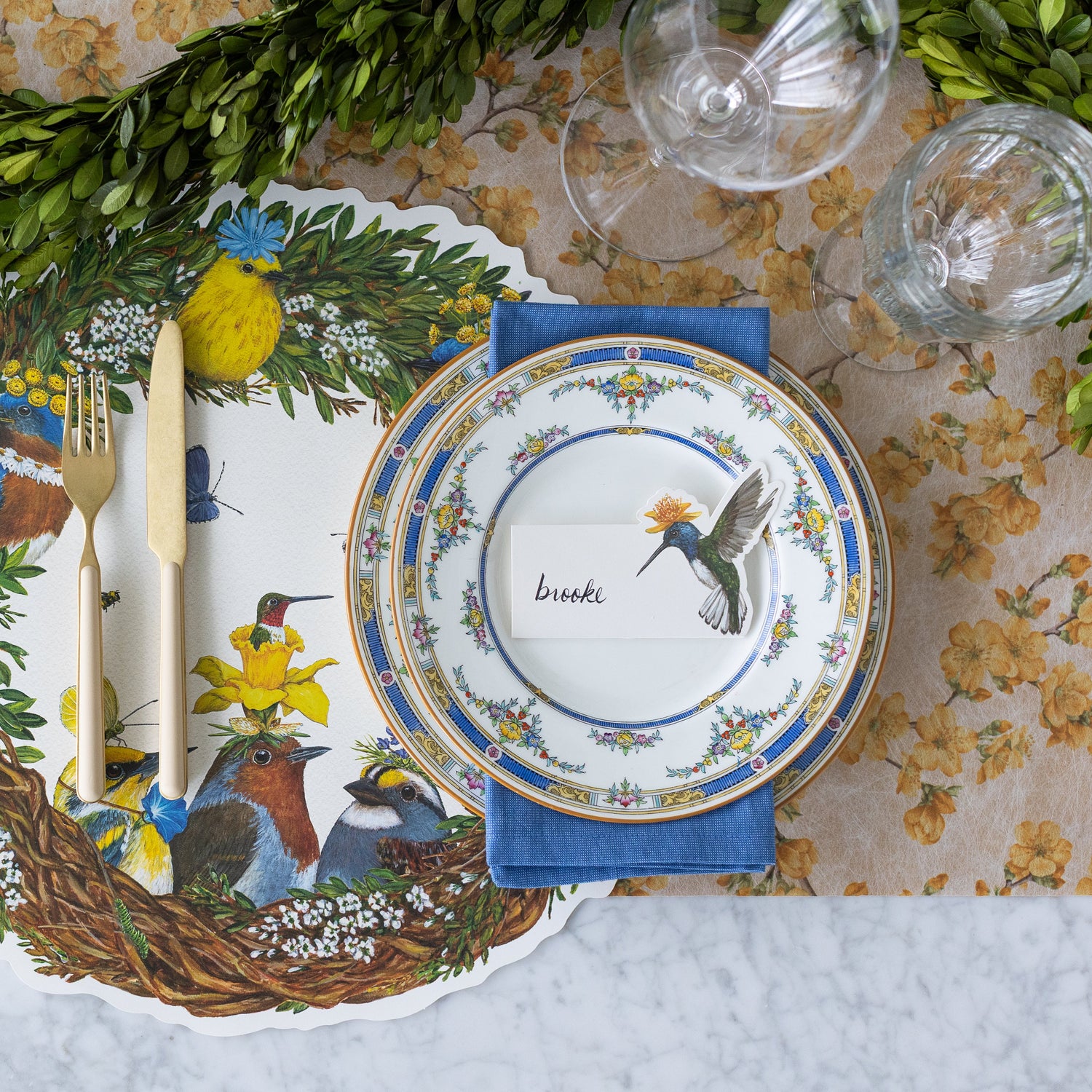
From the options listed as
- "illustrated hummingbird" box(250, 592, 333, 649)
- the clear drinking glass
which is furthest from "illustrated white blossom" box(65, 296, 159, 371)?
the clear drinking glass

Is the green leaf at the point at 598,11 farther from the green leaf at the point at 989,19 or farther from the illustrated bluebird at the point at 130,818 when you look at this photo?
the illustrated bluebird at the point at 130,818

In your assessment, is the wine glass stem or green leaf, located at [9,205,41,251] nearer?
green leaf, located at [9,205,41,251]

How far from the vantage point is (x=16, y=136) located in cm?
58

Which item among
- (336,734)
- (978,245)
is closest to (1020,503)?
(978,245)

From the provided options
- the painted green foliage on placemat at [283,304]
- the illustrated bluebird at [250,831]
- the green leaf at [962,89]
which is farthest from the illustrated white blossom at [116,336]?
the green leaf at [962,89]

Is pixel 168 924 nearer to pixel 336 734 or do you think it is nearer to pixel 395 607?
pixel 336 734

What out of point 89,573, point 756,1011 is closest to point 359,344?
point 89,573

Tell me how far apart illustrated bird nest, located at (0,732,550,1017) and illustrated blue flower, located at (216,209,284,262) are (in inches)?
17.4

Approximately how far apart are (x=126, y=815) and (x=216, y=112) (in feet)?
1.79

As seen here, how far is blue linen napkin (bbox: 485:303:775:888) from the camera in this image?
0.63 m

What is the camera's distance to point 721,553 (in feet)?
2.10

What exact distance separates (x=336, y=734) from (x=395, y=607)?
0.46 ft

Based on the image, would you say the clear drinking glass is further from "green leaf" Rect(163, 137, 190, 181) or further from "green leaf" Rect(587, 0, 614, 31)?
"green leaf" Rect(163, 137, 190, 181)

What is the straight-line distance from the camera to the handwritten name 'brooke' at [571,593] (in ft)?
2.08
